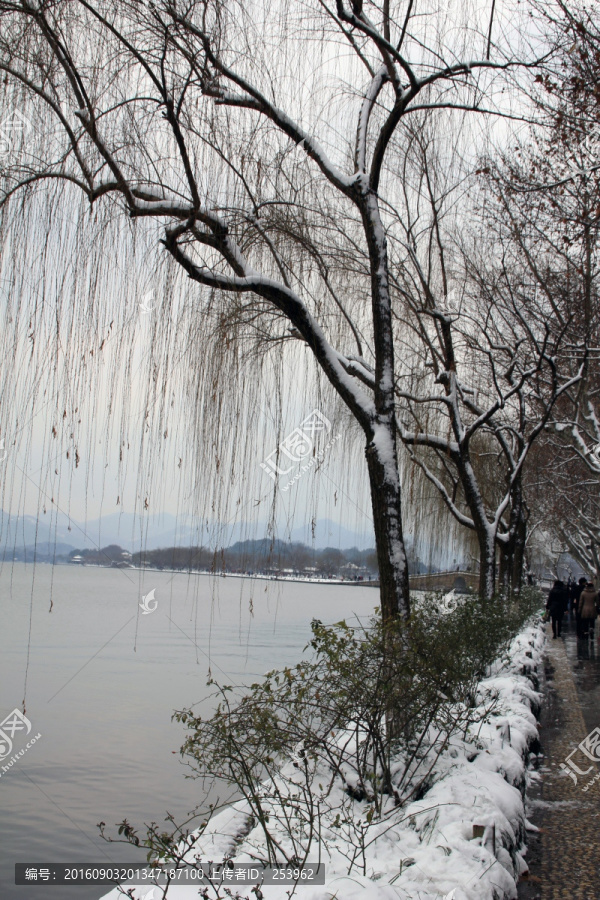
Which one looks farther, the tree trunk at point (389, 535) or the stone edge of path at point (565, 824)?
the tree trunk at point (389, 535)

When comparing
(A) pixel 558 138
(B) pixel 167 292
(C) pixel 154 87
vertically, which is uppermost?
(A) pixel 558 138

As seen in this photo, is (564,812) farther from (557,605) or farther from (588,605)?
(557,605)

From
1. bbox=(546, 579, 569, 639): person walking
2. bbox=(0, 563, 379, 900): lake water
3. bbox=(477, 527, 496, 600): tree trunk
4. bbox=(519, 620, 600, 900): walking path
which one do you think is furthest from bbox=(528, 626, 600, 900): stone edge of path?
bbox=(546, 579, 569, 639): person walking

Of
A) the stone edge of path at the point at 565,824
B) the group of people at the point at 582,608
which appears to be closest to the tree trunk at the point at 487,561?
the stone edge of path at the point at 565,824

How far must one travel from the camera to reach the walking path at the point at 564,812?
162 inches

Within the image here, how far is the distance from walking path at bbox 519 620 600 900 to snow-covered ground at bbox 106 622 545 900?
0.17 metres

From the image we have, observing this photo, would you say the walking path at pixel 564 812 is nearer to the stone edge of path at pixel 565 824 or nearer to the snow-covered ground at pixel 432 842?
the stone edge of path at pixel 565 824

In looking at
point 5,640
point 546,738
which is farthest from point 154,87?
point 5,640

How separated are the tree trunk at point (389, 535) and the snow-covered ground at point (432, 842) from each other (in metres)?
1.05

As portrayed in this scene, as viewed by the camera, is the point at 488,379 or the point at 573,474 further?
the point at 573,474

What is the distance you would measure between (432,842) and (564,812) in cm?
249

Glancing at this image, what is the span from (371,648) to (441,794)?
33.6 inches

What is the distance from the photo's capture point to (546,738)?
7949 millimetres

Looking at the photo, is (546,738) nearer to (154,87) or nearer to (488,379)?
(154,87)
